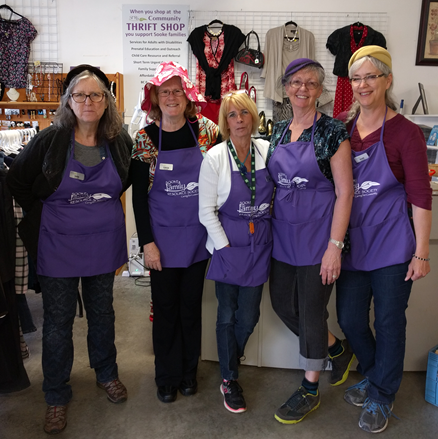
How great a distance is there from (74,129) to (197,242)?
76cm

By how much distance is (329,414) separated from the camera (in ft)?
6.93

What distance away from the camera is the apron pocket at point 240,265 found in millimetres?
1936

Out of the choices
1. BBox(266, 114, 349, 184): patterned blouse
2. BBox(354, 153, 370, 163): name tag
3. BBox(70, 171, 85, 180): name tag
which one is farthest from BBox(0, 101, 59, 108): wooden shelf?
BBox(354, 153, 370, 163): name tag

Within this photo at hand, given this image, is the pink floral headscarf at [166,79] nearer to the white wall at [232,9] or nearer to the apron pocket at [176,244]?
the apron pocket at [176,244]

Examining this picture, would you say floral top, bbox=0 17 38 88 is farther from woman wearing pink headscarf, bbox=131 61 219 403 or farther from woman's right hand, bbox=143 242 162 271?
woman's right hand, bbox=143 242 162 271

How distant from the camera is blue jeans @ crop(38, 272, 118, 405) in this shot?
1945 millimetres

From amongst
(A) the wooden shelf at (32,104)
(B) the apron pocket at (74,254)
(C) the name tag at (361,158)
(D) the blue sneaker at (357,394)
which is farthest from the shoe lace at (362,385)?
(A) the wooden shelf at (32,104)

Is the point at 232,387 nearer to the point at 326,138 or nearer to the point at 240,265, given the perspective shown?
the point at 240,265

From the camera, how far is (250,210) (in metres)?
1.92

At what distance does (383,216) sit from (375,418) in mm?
963

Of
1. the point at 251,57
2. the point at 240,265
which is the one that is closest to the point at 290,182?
the point at 240,265

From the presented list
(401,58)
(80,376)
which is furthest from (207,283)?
(401,58)

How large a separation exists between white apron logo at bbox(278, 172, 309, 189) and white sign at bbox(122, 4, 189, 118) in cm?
300

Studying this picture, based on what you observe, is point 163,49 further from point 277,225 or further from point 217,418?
point 217,418
